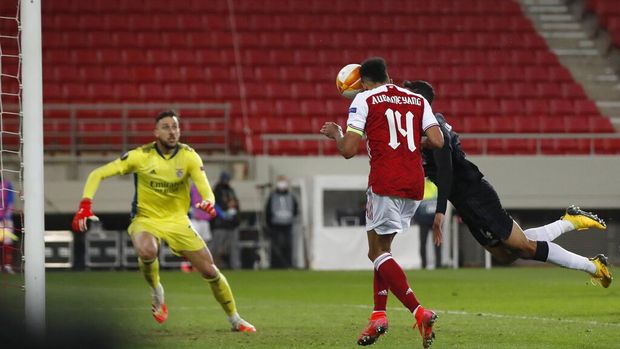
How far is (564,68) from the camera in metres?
24.5

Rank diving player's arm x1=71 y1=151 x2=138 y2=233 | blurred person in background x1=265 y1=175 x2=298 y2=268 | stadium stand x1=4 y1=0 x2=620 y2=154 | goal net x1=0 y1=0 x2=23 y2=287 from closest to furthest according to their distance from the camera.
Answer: diving player's arm x1=71 y1=151 x2=138 y2=233, goal net x1=0 y1=0 x2=23 y2=287, blurred person in background x1=265 y1=175 x2=298 y2=268, stadium stand x1=4 y1=0 x2=620 y2=154

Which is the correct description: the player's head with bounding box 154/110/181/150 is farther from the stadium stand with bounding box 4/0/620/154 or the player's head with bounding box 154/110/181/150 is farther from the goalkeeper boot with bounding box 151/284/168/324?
the stadium stand with bounding box 4/0/620/154

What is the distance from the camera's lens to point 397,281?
6172 millimetres

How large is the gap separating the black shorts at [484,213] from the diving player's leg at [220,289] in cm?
173

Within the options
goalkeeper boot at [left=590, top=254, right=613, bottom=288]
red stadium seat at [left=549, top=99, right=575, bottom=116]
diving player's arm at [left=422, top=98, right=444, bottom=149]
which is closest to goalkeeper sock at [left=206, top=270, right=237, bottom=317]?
diving player's arm at [left=422, top=98, right=444, bottom=149]

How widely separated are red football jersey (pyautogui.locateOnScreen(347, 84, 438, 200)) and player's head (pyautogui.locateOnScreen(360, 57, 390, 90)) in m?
0.06

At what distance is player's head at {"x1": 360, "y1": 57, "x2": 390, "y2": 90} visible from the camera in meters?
6.29

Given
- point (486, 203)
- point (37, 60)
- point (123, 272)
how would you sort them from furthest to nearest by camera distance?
point (123, 272) → point (486, 203) → point (37, 60)

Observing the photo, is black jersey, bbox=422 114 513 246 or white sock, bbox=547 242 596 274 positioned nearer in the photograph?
black jersey, bbox=422 114 513 246

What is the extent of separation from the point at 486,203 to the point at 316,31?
57.6ft

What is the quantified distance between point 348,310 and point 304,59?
14259 mm

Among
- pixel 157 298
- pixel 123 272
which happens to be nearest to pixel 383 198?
pixel 157 298

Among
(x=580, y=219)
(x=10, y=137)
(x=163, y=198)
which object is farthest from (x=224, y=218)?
(x=580, y=219)

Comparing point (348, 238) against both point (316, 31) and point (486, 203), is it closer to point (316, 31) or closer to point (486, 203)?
point (316, 31)
